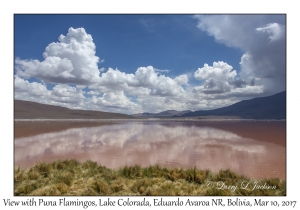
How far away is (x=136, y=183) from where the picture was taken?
20.3 ft

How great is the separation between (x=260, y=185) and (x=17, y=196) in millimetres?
6911

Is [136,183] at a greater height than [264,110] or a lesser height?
greater

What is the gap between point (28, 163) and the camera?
31.8 feet

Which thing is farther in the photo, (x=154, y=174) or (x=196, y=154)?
(x=196, y=154)

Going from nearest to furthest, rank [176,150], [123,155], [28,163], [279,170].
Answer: [279,170]
[28,163]
[123,155]
[176,150]

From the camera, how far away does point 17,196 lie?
5512 millimetres

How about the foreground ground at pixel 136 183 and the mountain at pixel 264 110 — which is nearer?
the foreground ground at pixel 136 183

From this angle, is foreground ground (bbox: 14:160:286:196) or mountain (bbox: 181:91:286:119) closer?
foreground ground (bbox: 14:160:286:196)

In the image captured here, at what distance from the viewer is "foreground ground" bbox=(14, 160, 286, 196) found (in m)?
5.71

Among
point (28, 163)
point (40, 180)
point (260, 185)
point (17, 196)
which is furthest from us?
point (28, 163)

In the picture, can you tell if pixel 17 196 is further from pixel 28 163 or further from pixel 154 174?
pixel 28 163

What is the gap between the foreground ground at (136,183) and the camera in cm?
571

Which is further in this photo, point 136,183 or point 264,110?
point 264,110
